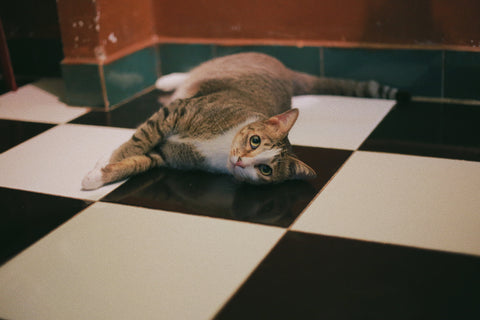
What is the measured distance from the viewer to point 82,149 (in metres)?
2.23

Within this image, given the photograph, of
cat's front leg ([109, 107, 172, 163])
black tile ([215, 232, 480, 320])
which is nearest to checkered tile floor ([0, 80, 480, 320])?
black tile ([215, 232, 480, 320])

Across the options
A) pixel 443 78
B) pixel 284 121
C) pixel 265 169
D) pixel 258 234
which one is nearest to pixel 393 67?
pixel 443 78

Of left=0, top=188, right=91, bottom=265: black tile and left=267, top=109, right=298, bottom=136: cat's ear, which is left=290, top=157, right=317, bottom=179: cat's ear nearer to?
left=267, top=109, right=298, bottom=136: cat's ear

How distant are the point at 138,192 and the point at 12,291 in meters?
0.58

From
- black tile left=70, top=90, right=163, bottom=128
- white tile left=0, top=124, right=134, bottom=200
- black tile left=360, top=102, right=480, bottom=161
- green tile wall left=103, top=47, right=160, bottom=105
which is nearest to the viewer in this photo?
white tile left=0, top=124, right=134, bottom=200

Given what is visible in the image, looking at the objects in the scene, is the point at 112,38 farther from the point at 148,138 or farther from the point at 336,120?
the point at 336,120

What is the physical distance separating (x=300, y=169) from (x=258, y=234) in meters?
0.34

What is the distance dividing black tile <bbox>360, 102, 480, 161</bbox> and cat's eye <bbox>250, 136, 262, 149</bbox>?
0.55 metres

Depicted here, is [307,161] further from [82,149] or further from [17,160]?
[17,160]

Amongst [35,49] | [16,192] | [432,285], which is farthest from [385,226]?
[35,49]

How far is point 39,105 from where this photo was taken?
2.80 m

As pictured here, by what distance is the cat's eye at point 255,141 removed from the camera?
69.6 inches

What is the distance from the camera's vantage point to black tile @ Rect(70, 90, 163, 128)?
254cm

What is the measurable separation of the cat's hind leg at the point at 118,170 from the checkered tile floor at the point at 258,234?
39 millimetres
